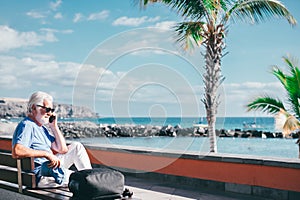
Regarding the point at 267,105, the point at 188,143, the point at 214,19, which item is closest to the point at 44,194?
the point at 267,105

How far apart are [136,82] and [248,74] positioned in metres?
51.0

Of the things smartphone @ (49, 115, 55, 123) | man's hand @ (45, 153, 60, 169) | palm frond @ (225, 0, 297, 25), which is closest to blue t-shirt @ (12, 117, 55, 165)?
smartphone @ (49, 115, 55, 123)

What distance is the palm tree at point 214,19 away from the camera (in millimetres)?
8773

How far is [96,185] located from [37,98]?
1035 millimetres

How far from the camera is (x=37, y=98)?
4117mm

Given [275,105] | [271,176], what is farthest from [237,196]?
[275,105]

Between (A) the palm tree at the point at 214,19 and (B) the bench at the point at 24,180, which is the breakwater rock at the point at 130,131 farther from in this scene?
(B) the bench at the point at 24,180

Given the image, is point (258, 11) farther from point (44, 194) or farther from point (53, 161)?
point (44, 194)

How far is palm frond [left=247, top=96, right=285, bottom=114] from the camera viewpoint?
321 inches

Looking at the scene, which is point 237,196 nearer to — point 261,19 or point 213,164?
point 213,164

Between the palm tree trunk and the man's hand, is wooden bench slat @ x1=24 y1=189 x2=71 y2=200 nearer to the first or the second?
the man's hand

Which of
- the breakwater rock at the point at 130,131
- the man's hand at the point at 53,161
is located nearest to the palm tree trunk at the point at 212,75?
the breakwater rock at the point at 130,131

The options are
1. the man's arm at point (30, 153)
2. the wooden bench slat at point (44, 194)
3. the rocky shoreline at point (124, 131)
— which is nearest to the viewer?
the wooden bench slat at point (44, 194)

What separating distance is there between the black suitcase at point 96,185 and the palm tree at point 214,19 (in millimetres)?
5293
